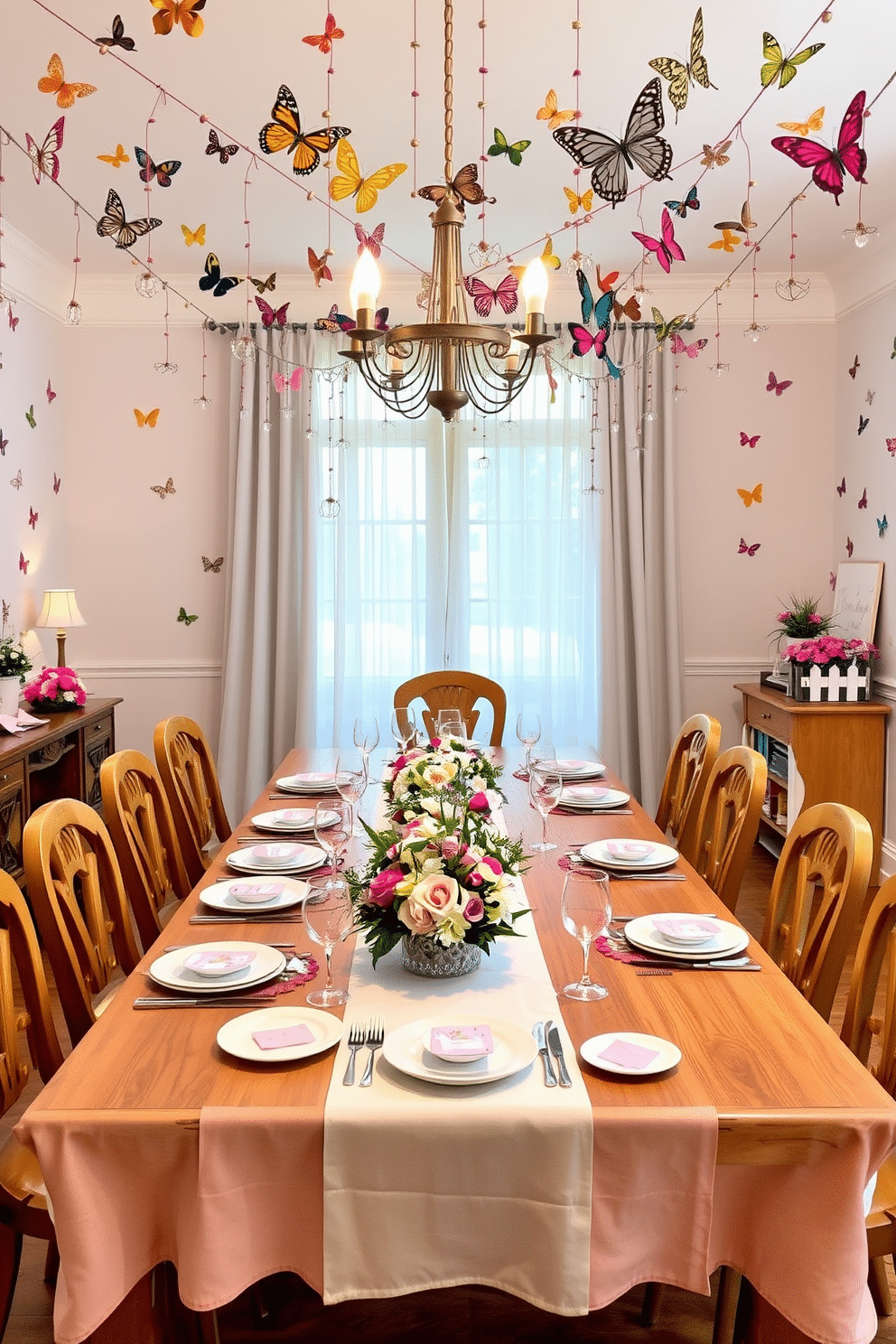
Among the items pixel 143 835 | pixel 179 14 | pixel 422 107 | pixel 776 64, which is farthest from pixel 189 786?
pixel 776 64

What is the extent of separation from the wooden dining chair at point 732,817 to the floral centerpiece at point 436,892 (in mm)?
923

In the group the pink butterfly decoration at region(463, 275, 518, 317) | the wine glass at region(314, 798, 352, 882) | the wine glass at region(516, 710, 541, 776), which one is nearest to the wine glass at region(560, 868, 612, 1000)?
the wine glass at region(314, 798, 352, 882)

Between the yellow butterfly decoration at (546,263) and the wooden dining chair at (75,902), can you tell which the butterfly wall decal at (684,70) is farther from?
the wooden dining chair at (75,902)

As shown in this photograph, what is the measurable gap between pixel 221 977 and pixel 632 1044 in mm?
677

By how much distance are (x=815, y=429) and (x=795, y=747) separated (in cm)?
171

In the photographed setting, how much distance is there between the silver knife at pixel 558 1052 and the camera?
1.44 metres

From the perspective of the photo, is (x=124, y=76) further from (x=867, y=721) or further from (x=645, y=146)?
(x=867, y=721)

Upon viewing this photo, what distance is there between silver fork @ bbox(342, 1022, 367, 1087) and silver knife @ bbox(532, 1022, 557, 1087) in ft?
0.82

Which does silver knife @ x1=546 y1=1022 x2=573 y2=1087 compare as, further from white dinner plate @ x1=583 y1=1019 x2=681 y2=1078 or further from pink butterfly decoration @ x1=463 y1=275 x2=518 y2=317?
pink butterfly decoration @ x1=463 y1=275 x2=518 y2=317

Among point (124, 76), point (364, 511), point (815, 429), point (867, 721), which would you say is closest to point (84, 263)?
point (364, 511)

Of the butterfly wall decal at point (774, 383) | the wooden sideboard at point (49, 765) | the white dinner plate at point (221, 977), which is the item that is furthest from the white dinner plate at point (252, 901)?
the butterfly wall decal at point (774, 383)

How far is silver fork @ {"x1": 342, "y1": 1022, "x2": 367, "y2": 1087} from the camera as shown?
145 centimetres

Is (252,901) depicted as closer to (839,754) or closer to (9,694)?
(9,694)

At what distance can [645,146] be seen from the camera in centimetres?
212
